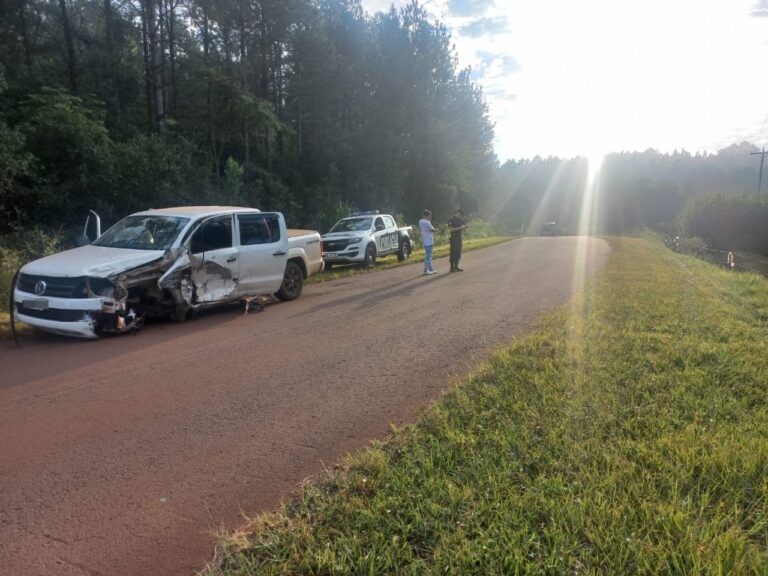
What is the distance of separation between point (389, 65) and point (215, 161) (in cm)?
1635

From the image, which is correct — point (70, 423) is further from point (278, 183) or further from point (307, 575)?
point (278, 183)

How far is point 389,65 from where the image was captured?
1527 inches

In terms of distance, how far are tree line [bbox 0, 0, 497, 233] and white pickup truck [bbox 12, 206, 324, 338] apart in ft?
31.8

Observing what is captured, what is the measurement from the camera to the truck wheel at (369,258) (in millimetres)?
17203

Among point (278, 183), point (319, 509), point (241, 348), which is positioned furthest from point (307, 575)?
point (278, 183)

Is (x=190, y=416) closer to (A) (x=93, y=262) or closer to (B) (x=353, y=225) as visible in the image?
(A) (x=93, y=262)

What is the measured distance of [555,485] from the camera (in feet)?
10.7

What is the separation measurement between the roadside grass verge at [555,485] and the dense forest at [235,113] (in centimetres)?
1268

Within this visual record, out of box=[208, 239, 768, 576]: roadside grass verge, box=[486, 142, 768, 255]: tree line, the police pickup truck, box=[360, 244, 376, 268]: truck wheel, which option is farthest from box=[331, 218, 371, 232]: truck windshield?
box=[486, 142, 768, 255]: tree line

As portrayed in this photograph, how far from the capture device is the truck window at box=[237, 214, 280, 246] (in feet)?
31.9

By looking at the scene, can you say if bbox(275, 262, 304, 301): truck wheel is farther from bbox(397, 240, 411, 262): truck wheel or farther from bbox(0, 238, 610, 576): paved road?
bbox(397, 240, 411, 262): truck wheel

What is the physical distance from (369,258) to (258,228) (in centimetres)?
755

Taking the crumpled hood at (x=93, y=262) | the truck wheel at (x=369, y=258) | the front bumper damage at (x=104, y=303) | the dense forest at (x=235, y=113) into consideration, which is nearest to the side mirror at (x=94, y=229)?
the crumpled hood at (x=93, y=262)

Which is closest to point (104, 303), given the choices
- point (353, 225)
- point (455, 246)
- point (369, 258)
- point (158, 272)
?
point (158, 272)
